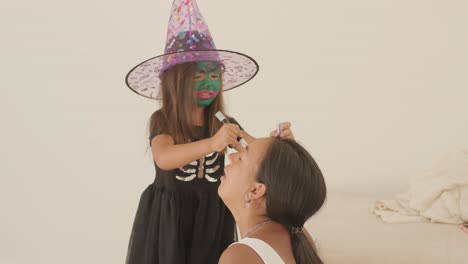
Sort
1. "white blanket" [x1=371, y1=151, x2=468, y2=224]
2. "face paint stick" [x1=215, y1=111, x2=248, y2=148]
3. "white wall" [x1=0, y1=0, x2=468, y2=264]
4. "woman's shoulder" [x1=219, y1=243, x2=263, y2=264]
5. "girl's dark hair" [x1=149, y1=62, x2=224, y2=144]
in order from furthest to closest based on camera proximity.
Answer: "white wall" [x1=0, y1=0, x2=468, y2=264]
"white blanket" [x1=371, y1=151, x2=468, y2=224]
"girl's dark hair" [x1=149, y1=62, x2=224, y2=144]
"face paint stick" [x1=215, y1=111, x2=248, y2=148]
"woman's shoulder" [x1=219, y1=243, x2=263, y2=264]

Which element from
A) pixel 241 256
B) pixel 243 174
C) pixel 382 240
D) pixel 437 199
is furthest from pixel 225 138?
pixel 437 199

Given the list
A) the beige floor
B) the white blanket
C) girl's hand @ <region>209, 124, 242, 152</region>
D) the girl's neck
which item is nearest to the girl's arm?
girl's hand @ <region>209, 124, 242, 152</region>

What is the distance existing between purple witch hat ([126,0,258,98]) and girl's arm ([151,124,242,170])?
0.16m

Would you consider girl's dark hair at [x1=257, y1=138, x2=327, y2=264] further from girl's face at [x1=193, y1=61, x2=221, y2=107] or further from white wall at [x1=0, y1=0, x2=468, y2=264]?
white wall at [x1=0, y1=0, x2=468, y2=264]

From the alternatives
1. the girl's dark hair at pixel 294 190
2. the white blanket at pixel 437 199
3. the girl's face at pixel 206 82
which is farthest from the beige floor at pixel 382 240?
the girl's face at pixel 206 82

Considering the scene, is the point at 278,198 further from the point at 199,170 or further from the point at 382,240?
the point at 382,240

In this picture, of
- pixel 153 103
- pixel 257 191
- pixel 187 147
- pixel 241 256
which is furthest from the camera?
pixel 153 103

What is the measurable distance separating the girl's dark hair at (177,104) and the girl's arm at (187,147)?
4 cm

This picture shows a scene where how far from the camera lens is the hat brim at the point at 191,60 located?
4.17ft

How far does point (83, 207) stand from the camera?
97.4 inches

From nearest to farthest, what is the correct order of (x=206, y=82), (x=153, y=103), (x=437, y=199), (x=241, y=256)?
(x=241, y=256) → (x=206, y=82) → (x=437, y=199) → (x=153, y=103)

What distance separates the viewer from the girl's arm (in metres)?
1.17

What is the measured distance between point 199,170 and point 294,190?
41cm

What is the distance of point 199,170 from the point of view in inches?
55.0
